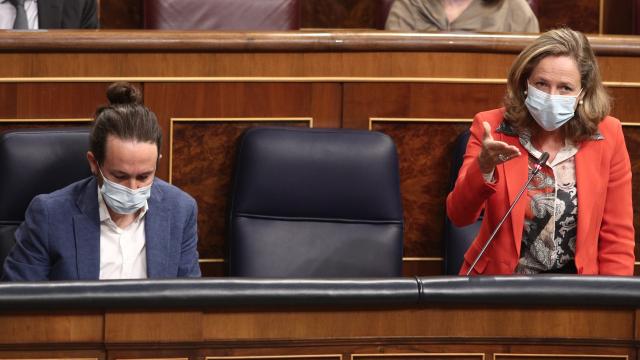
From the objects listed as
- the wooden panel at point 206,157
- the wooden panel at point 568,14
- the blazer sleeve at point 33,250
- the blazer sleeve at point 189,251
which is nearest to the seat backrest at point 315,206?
the wooden panel at point 206,157

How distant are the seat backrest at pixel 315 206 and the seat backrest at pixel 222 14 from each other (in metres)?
0.47

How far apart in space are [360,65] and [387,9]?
1.31 ft

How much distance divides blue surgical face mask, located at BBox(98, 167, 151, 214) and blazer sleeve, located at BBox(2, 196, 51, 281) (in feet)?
0.22

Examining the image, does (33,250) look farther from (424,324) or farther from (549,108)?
(549,108)

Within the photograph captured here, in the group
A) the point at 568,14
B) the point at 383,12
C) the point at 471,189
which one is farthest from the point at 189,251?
the point at 568,14

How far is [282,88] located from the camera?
1.49 metres

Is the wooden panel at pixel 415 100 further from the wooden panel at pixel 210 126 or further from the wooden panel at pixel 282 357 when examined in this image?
the wooden panel at pixel 282 357

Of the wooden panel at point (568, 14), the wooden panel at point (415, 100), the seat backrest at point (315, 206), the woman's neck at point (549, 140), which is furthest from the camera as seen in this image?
the wooden panel at point (568, 14)

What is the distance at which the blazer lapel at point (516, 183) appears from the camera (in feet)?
3.81

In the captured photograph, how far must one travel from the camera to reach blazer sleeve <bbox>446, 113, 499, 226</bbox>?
1.12 metres

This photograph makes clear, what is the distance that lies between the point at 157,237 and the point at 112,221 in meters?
0.05

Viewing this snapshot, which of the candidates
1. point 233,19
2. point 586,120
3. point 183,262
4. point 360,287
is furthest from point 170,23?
point 360,287

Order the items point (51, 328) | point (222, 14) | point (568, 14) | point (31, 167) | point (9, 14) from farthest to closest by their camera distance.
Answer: point (568, 14)
point (222, 14)
point (9, 14)
point (31, 167)
point (51, 328)

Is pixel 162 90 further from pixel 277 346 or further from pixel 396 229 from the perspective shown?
pixel 277 346
